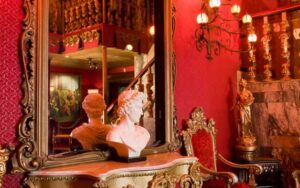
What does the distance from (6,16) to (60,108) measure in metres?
0.67

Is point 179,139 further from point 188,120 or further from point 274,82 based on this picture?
point 274,82

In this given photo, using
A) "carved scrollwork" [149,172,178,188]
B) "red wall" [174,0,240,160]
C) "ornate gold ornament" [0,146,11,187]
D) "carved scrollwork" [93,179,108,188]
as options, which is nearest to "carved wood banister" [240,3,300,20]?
"red wall" [174,0,240,160]

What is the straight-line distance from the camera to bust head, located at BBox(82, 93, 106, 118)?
251 cm

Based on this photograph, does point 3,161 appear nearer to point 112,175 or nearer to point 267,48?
point 112,175

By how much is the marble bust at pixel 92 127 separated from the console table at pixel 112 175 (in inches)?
7.9

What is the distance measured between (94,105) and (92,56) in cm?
37

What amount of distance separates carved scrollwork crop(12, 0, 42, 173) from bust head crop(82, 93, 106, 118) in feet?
1.43

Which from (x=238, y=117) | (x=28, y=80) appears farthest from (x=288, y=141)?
(x=28, y=80)

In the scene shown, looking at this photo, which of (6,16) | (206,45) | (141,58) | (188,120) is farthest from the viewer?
(206,45)

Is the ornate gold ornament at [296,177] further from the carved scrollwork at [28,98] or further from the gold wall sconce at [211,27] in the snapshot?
the carved scrollwork at [28,98]

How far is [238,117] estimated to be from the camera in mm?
4031

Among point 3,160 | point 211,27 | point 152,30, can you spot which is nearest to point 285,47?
point 211,27

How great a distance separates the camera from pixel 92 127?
99.6 inches

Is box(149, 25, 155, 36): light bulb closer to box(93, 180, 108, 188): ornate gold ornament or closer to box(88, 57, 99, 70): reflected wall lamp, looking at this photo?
→ box(88, 57, 99, 70): reflected wall lamp
